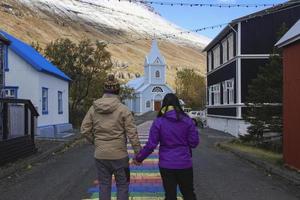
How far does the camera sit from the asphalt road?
10844 mm

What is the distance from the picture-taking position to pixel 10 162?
16.5 m

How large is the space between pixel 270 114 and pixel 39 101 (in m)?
12.0

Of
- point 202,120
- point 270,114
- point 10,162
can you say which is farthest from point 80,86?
point 10,162

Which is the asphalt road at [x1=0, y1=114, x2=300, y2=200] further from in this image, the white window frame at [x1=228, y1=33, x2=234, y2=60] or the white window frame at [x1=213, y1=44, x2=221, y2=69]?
the white window frame at [x1=213, y1=44, x2=221, y2=69]

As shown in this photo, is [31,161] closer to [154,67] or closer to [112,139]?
[112,139]

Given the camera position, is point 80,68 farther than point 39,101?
Yes

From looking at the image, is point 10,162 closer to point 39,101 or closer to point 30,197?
point 30,197

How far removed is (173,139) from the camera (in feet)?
24.1

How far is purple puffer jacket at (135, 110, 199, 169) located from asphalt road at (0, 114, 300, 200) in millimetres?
3233

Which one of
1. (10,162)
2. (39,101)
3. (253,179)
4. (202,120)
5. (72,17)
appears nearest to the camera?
(253,179)

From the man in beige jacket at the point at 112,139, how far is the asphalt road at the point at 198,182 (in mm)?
2823

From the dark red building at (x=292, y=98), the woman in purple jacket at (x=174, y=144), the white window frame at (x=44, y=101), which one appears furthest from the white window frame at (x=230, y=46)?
the woman in purple jacket at (x=174, y=144)

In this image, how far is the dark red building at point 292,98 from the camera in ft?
46.1

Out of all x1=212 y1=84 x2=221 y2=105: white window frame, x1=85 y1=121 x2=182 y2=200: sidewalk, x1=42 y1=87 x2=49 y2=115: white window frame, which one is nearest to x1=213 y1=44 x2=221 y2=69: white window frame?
x1=212 y1=84 x2=221 y2=105: white window frame
